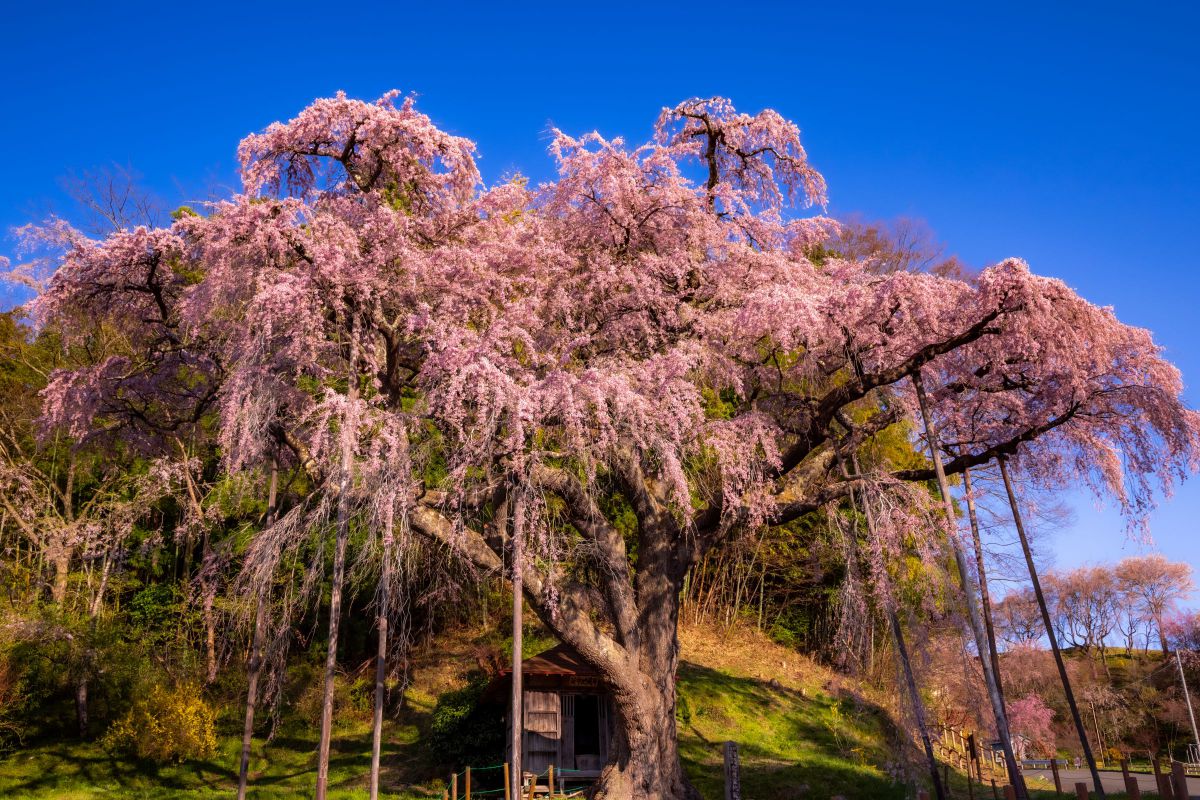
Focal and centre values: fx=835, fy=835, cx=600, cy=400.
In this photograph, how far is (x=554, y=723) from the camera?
59.2ft

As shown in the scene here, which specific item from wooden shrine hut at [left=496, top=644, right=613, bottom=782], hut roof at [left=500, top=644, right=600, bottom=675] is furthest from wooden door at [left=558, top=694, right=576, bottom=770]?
hut roof at [left=500, top=644, right=600, bottom=675]

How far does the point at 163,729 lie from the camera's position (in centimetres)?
1894

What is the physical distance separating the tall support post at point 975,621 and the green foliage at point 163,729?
16.9 meters

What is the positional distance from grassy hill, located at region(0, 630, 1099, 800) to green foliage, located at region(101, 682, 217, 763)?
0.56 metres

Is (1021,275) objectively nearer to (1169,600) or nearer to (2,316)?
(2,316)

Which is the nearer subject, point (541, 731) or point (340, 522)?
point (340, 522)

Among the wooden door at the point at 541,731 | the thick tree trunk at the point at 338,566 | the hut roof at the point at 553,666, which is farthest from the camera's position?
the wooden door at the point at 541,731

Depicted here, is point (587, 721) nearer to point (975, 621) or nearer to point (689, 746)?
point (689, 746)

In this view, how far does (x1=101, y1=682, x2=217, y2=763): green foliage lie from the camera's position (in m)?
18.9

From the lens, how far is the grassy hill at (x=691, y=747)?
18.5m

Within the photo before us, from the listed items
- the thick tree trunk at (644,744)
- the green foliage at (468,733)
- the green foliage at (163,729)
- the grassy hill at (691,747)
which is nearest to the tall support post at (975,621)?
the grassy hill at (691,747)

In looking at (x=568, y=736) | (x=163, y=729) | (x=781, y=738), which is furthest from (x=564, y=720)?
(x=163, y=729)

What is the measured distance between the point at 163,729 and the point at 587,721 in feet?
31.6

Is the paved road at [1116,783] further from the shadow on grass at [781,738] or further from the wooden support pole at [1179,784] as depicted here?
the wooden support pole at [1179,784]
